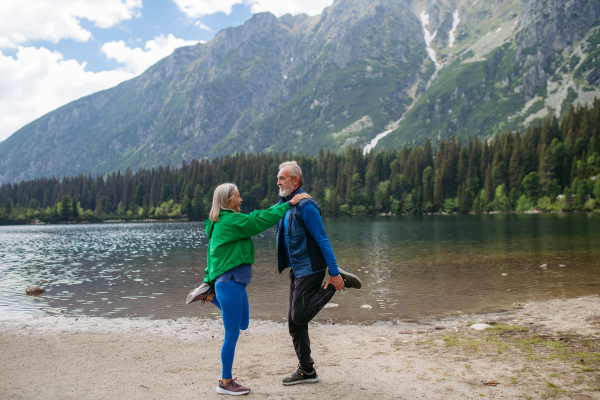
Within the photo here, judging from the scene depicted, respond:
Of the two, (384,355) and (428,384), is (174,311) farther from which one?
(428,384)

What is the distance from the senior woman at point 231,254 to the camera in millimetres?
6758

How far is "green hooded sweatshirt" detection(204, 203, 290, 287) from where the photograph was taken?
6738 mm

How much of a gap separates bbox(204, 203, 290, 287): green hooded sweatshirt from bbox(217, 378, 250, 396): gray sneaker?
1.89m

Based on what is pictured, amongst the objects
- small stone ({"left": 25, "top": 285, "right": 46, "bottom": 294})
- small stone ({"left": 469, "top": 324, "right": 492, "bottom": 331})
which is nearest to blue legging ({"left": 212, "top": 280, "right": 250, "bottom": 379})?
small stone ({"left": 469, "top": 324, "right": 492, "bottom": 331})

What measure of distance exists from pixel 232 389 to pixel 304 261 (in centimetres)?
256

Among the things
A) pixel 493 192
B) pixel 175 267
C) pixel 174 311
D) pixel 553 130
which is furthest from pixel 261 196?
pixel 174 311

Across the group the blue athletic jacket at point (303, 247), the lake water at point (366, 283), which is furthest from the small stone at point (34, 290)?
the blue athletic jacket at point (303, 247)

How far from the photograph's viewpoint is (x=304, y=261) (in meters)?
7.12

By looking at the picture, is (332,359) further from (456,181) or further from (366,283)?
(456,181)

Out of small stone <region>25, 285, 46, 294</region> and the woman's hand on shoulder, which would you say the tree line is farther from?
the woman's hand on shoulder

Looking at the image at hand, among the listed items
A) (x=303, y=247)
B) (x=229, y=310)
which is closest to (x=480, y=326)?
(x=303, y=247)

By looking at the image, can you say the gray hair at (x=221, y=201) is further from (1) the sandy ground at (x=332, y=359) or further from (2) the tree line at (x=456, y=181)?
(2) the tree line at (x=456, y=181)

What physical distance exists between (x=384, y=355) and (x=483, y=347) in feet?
8.19

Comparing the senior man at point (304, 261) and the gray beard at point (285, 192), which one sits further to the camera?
the gray beard at point (285, 192)
